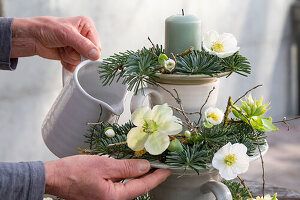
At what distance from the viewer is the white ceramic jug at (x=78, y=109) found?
882 mm

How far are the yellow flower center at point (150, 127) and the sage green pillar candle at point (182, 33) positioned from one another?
152 mm

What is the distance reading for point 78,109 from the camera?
887 mm

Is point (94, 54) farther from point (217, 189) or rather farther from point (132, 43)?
point (132, 43)

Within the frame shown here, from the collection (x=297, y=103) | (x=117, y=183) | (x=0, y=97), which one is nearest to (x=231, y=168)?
(x=117, y=183)

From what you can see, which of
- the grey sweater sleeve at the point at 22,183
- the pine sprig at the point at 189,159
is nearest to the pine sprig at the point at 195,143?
the pine sprig at the point at 189,159

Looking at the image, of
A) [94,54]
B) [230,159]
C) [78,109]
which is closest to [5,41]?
[94,54]

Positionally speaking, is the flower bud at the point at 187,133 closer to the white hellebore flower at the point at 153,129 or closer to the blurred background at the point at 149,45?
the white hellebore flower at the point at 153,129

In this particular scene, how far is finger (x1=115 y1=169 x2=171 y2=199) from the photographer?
0.76 m

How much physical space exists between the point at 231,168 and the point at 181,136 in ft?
0.34

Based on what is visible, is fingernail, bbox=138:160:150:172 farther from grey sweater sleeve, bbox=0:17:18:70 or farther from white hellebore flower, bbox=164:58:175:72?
grey sweater sleeve, bbox=0:17:18:70

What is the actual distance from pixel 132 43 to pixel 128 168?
167cm

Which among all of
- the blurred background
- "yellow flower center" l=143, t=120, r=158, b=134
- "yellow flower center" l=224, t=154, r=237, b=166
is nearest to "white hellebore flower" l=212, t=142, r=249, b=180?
"yellow flower center" l=224, t=154, r=237, b=166

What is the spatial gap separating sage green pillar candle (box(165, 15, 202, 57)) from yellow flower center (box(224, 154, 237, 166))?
21cm

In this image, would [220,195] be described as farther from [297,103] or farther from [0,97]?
[297,103]
